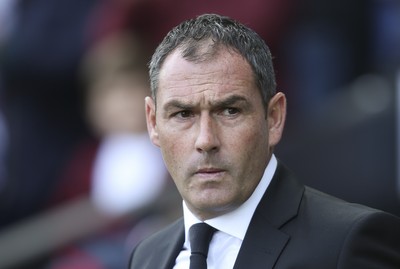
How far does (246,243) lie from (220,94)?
17.0 inches

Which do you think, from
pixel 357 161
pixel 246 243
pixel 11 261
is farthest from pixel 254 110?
pixel 11 261

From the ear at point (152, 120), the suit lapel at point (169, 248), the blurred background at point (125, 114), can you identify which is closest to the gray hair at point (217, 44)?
the ear at point (152, 120)

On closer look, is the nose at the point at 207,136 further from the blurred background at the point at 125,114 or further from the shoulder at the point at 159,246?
the blurred background at the point at 125,114

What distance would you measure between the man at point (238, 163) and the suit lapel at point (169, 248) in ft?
0.55

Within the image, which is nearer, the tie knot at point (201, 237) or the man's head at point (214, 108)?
the man's head at point (214, 108)

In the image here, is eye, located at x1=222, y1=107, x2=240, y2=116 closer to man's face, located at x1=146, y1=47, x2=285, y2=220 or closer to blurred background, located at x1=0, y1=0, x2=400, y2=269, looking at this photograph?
man's face, located at x1=146, y1=47, x2=285, y2=220

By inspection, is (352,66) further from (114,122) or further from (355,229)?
(355,229)

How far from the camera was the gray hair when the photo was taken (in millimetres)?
3021

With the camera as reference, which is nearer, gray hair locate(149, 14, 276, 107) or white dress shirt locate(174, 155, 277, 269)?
gray hair locate(149, 14, 276, 107)

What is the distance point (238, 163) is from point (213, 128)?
122mm

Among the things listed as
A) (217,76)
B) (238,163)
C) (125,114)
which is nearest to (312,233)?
(238,163)

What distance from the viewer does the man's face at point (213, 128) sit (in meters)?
3.00

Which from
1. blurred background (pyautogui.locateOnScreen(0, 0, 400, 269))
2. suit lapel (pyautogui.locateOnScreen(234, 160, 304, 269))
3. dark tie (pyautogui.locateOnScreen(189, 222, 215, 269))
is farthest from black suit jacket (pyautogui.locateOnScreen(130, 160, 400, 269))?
blurred background (pyautogui.locateOnScreen(0, 0, 400, 269))

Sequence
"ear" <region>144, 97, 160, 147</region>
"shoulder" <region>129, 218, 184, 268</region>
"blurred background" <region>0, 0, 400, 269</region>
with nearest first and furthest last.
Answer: "ear" <region>144, 97, 160, 147</region>, "shoulder" <region>129, 218, 184, 268</region>, "blurred background" <region>0, 0, 400, 269</region>
